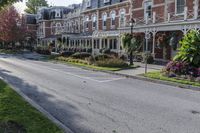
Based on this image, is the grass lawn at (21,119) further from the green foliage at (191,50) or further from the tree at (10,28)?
the tree at (10,28)

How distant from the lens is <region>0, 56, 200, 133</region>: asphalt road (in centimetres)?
827

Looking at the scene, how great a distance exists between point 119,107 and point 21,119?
3.66m

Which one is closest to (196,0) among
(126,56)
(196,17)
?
(196,17)

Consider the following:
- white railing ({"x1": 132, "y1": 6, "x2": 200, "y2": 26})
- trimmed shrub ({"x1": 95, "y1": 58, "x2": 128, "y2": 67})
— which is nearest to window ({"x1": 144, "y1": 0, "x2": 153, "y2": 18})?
white railing ({"x1": 132, "y1": 6, "x2": 200, "y2": 26})

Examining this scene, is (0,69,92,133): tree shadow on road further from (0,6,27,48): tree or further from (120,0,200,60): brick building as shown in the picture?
(0,6,27,48): tree

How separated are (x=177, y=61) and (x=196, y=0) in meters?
9.85

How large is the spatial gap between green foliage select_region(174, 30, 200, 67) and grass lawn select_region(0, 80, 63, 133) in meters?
11.4

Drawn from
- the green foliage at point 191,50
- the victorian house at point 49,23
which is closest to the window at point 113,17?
the green foliage at point 191,50

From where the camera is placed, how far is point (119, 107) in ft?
34.7

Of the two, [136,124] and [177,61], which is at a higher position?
[177,61]

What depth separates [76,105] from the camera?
431 inches

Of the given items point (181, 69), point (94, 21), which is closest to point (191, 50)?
point (181, 69)

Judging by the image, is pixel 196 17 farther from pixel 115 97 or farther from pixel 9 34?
pixel 9 34

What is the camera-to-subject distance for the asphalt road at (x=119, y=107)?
8.27 m
